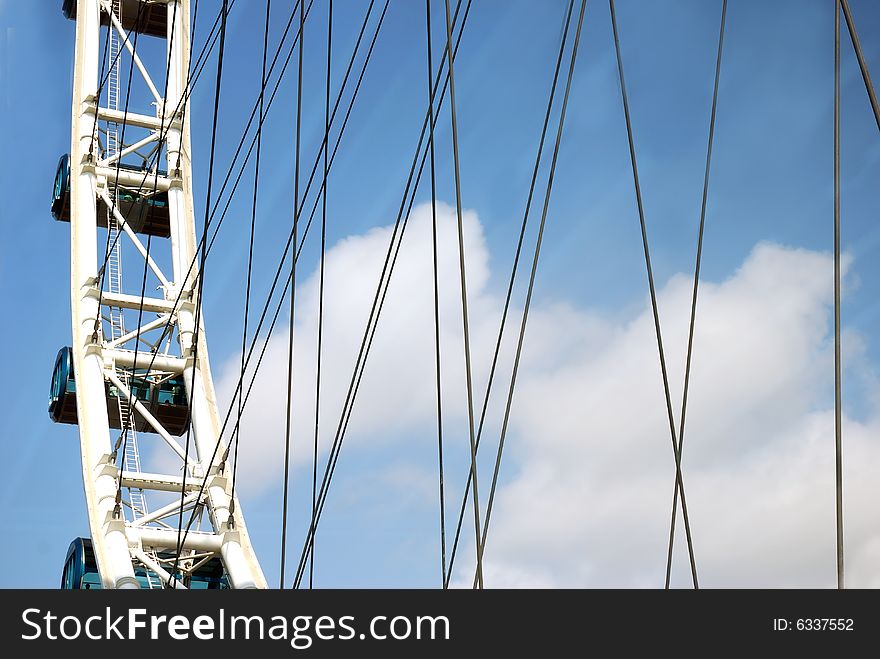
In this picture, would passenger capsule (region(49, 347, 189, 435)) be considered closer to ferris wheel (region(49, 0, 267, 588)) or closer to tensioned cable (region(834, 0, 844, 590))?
ferris wheel (region(49, 0, 267, 588))

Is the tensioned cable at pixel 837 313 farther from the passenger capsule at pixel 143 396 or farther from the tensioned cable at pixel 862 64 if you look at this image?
the passenger capsule at pixel 143 396

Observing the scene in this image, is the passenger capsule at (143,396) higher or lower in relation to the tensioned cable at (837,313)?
higher

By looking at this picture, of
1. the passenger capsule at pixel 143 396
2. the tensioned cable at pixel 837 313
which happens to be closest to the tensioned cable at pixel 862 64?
the tensioned cable at pixel 837 313

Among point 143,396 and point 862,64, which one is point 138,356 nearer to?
point 143,396

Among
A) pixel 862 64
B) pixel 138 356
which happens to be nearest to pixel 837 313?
pixel 862 64

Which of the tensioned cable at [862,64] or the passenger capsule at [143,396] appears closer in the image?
the tensioned cable at [862,64]

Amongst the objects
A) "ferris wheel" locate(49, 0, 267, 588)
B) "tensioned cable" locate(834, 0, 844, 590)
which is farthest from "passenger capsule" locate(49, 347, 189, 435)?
"tensioned cable" locate(834, 0, 844, 590)
